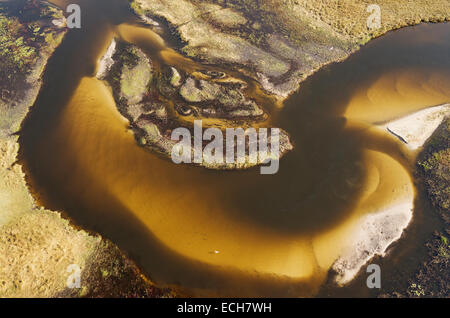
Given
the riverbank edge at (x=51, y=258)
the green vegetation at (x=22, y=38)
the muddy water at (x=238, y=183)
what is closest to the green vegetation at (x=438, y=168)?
the muddy water at (x=238, y=183)

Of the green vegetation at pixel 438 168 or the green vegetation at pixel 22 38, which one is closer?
the green vegetation at pixel 438 168

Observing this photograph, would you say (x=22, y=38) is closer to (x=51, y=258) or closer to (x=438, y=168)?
(x=51, y=258)

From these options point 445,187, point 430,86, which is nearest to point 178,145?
point 445,187

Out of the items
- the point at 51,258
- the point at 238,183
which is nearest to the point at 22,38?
the point at 51,258

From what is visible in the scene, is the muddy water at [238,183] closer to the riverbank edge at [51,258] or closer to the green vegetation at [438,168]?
the riverbank edge at [51,258]

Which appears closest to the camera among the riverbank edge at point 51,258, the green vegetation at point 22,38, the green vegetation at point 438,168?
the riverbank edge at point 51,258

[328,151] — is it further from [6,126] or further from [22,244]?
[6,126]

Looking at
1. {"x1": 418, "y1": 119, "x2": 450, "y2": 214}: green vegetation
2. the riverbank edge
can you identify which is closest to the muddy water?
the riverbank edge

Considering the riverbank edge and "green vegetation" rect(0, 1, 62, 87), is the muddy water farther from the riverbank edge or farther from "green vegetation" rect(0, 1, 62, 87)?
"green vegetation" rect(0, 1, 62, 87)
